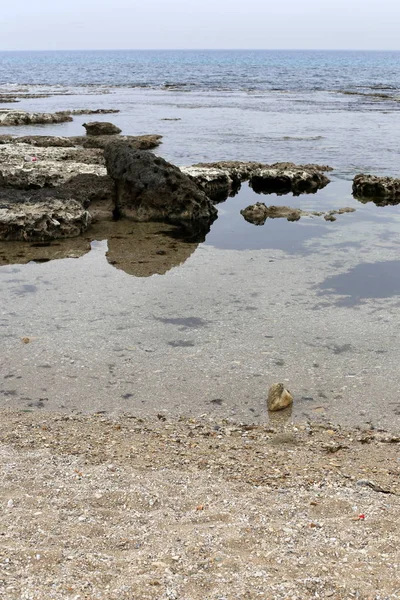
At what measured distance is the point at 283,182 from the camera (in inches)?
596

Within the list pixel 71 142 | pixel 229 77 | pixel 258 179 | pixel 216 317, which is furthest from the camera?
pixel 229 77

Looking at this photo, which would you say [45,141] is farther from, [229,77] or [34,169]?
[229,77]

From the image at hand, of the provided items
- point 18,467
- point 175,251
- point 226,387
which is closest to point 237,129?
point 175,251

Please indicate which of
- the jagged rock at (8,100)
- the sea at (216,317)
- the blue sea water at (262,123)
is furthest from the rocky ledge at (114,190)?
the jagged rock at (8,100)

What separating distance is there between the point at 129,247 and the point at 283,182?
5789mm

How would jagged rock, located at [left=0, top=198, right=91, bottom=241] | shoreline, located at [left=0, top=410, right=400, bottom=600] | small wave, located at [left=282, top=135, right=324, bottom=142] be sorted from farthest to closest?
small wave, located at [left=282, top=135, right=324, bottom=142], jagged rock, located at [left=0, top=198, right=91, bottom=241], shoreline, located at [left=0, top=410, right=400, bottom=600]

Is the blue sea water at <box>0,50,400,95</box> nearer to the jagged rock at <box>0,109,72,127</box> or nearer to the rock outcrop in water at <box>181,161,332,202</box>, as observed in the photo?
the jagged rock at <box>0,109,72,127</box>

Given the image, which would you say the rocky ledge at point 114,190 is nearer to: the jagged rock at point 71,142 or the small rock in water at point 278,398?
the jagged rock at point 71,142

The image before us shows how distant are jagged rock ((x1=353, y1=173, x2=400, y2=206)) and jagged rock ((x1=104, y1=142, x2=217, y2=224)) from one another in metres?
3.83

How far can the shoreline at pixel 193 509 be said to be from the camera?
11.3 ft

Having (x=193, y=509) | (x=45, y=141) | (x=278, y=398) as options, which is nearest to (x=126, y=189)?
(x=278, y=398)

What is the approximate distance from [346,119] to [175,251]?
885 inches

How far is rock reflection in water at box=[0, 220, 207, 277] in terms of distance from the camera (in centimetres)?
978

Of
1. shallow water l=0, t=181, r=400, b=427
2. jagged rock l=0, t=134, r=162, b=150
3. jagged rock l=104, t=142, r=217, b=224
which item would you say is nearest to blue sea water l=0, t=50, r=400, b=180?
jagged rock l=0, t=134, r=162, b=150
